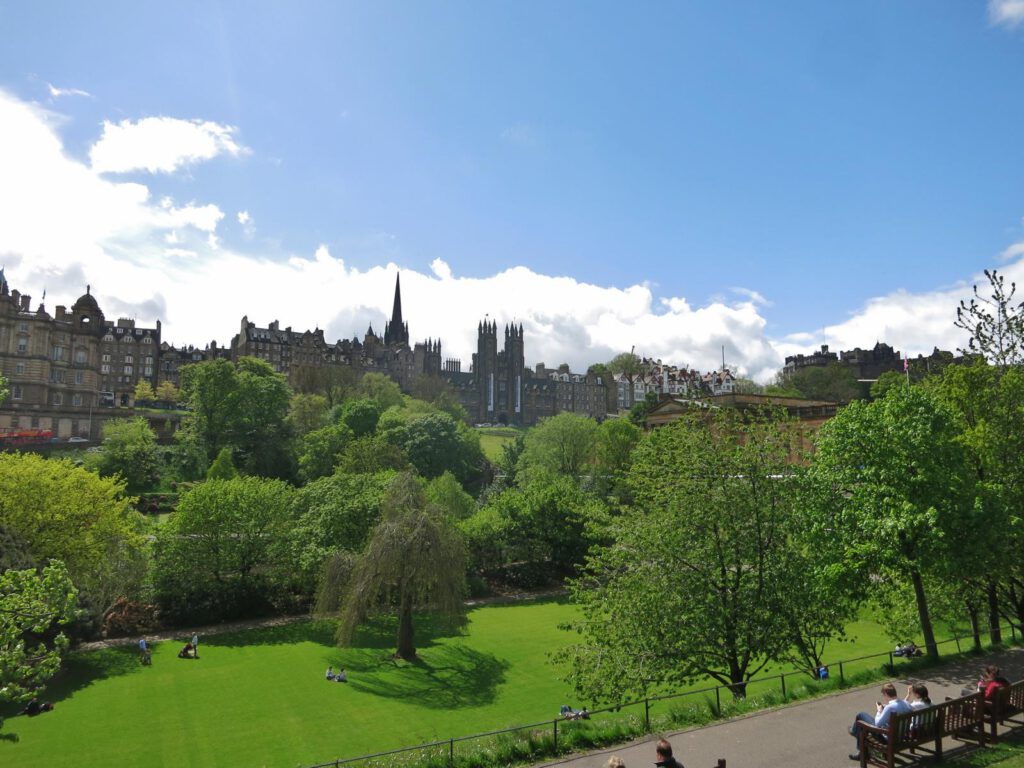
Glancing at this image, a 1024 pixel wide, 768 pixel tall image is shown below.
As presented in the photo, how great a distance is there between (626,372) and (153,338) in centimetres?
10853

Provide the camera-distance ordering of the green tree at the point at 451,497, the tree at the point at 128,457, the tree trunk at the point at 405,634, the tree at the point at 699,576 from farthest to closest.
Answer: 1. the tree at the point at 128,457
2. the green tree at the point at 451,497
3. the tree trunk at the point at 405,634
4. the tree at the point at 699,576

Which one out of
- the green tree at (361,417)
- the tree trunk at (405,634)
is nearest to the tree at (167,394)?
the green tree at (361,417)

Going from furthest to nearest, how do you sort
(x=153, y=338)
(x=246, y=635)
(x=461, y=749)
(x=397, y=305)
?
(x=397, y=305) → (x=153, y=338) → (x=246, y=635) → (x=461, y=749)

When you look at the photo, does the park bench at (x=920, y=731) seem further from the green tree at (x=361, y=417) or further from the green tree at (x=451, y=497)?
the green tree at (x=361, y=417)

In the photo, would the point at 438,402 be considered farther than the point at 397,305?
No

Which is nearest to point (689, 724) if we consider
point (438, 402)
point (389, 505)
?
point (389, 505)

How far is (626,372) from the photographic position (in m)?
166

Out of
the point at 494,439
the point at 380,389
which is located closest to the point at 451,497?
the point at 380,389

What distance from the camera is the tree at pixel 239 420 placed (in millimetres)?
63781

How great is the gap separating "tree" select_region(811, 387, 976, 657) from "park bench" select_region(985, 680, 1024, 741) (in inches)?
130

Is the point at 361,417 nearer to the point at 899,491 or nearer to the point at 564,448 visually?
the point at 564,448

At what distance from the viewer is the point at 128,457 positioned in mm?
55969

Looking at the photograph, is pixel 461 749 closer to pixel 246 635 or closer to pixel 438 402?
pixel 246 635

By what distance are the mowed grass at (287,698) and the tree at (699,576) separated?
3.20 meters
